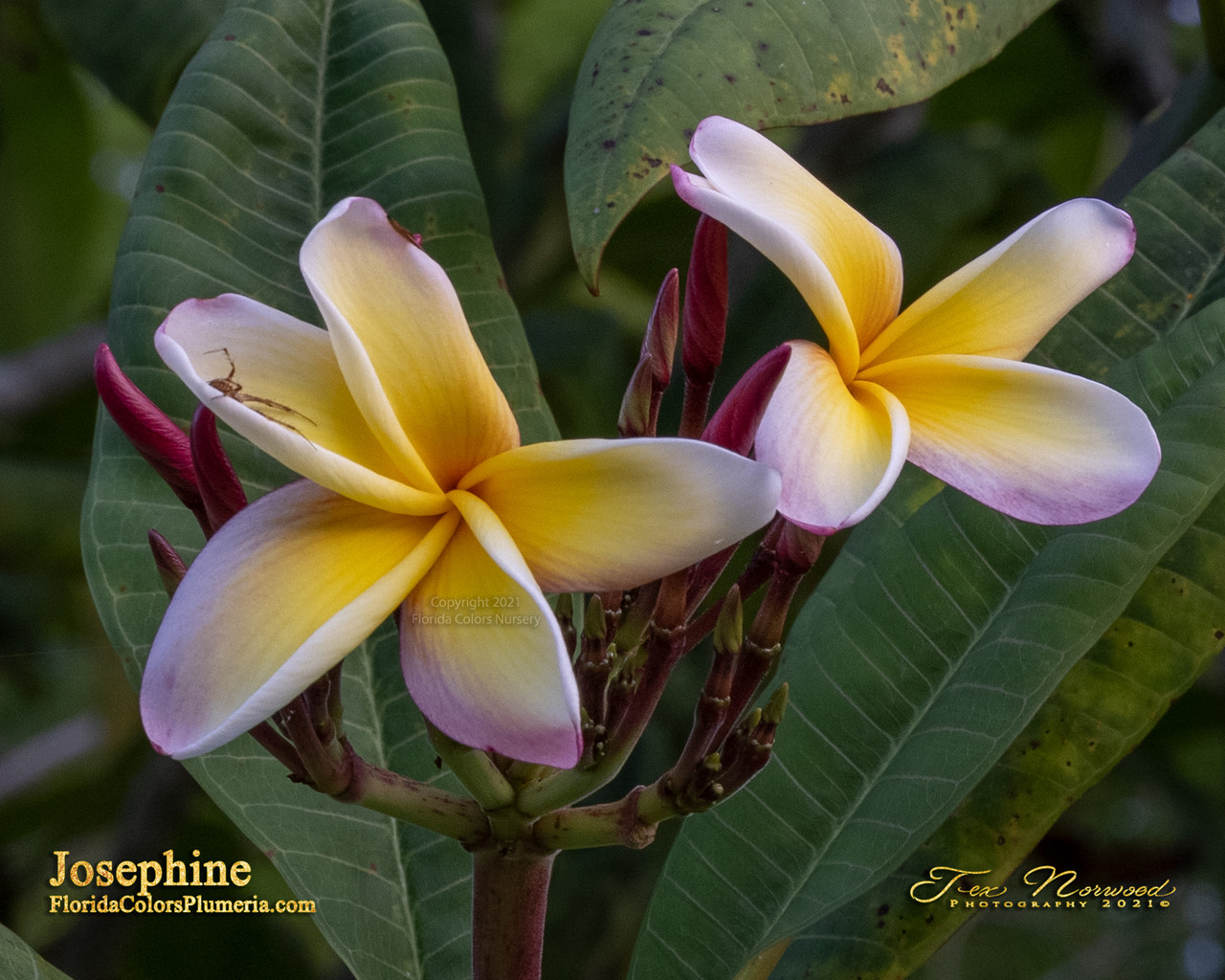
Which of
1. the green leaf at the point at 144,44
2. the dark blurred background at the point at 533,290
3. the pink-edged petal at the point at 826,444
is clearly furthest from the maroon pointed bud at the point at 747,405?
the green leaf at the point at 144,44

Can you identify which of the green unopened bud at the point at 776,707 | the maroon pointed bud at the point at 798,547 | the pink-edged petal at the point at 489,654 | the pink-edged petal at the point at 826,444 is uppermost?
the pink-edged petal at the point at 826,444

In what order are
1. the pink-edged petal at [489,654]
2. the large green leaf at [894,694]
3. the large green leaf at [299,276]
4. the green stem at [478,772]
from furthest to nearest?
the large green leaf at [299,276] → the large green leaf at [894,694] → the green stem at [478,772] → the pink-edged petal at [489,654]

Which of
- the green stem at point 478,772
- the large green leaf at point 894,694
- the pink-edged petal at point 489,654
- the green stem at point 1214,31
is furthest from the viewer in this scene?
the green stem at point 1214,31

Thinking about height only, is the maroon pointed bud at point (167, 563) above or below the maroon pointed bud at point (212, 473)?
below

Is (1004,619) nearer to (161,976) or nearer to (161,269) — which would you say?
(161,269)

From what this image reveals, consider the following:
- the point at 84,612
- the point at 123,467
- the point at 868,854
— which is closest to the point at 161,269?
the point at 123,467

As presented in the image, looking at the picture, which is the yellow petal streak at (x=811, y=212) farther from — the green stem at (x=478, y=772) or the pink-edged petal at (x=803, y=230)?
the green stem at (x=478, y=772)

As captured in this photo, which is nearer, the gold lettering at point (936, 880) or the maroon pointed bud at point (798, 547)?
the maroon pointed bud at point (798, 547)
